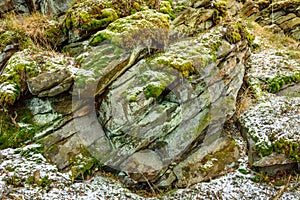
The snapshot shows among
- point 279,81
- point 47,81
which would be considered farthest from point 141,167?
point 279,81

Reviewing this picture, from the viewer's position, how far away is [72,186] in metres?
4.35

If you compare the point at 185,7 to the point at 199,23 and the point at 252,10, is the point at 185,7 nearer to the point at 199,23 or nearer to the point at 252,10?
the point at 199,23

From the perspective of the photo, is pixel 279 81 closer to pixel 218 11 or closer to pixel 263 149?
pixel 218 11

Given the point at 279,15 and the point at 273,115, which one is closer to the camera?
the point at 273,115

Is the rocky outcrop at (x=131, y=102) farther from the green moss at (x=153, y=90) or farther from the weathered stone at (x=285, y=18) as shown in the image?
the weathered stone at (x=285, y=18)

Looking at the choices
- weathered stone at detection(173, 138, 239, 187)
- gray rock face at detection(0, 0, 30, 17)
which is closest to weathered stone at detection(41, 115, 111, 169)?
weathered stone at detection(173, 138, 239, 187)

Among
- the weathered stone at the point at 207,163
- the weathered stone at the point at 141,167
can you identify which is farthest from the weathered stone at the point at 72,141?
the weathered stone at the point at 207,163

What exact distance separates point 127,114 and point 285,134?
130 inches

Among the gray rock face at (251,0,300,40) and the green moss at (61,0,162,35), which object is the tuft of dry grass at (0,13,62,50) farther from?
the gray rock face at (251,0,300,40)

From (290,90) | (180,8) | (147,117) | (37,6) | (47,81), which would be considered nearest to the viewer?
(47,81)

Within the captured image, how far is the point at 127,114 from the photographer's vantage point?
4602 millimetres

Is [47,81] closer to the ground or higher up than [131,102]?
higher up

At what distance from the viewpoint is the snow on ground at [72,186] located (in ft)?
13.6

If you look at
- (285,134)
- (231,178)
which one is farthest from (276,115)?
(231,178)
